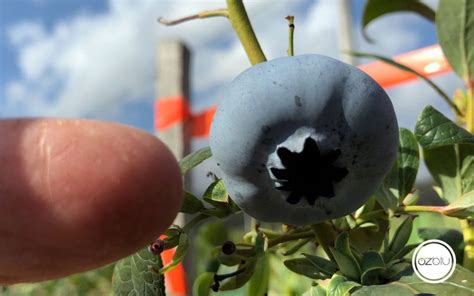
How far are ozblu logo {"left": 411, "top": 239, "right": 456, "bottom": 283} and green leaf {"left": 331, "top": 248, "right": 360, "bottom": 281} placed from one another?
0.04 meters

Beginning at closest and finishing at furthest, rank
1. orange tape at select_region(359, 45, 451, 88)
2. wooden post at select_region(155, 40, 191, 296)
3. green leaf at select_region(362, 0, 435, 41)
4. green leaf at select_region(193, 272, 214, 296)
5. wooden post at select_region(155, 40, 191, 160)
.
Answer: green leaf at select_region(193, 272, 214, 296) → green leaf at select_region(362, 0, 435, 41) → orange tape at select_region(359, 45, 451, 88) → wooden post at select_region(155, 40, 191, 296) → wooden post at select_region(155, 40, 191, 160)

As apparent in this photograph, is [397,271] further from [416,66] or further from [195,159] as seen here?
[416,66]

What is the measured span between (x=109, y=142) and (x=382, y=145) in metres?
0.18

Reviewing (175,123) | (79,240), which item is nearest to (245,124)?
(79,240)

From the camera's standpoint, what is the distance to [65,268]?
14.1 inches

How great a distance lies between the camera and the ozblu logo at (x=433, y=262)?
19.0 inches

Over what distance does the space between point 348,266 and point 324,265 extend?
3 centimetres

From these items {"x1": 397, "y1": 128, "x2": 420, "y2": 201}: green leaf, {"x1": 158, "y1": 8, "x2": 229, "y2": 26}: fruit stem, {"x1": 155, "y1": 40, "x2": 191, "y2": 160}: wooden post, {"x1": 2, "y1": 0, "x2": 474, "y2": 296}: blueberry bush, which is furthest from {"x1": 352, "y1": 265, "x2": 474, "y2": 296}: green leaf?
{"x1": 155, "y1": 40, "x2": 191, "y2": 160}: wooden post

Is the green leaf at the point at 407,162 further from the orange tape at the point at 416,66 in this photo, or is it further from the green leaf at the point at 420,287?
the orange tape at the point at 416,66

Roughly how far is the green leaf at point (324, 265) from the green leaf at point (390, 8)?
1.32 ft

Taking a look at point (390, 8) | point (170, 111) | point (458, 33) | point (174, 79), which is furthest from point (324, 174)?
point (174, 79)

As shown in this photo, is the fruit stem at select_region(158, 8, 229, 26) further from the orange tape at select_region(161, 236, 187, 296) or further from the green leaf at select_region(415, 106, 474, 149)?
the orange tape at select_region(161, 236, 187, 296)

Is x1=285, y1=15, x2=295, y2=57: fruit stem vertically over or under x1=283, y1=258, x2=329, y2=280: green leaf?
over

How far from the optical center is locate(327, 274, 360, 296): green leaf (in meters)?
0.47
